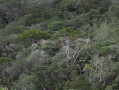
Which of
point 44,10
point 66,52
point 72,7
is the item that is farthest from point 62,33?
point 72,7

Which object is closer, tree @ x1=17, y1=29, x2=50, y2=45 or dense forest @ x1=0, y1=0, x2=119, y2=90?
dense forest @ x1=0, y1=0, x2=119, y2=90

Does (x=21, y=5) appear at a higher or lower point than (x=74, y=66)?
higher

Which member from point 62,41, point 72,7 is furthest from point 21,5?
point 62,41

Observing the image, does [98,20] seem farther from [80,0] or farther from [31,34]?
[31,34]

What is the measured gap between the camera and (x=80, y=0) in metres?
35.0

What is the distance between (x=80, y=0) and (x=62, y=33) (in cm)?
1536

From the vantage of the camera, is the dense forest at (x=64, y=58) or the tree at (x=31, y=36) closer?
the dense forest at (x=64, y=58)

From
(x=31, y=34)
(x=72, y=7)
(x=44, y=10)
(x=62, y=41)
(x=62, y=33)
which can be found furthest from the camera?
(x=72, y=7)

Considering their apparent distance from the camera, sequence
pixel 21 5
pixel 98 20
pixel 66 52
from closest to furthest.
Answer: pixel 66 52 < pixel 98 20 < pixel 21 5

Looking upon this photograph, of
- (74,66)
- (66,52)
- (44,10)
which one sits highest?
(44,10)

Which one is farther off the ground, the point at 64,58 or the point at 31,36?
the point at 31,36

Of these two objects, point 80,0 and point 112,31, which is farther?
point 80,0

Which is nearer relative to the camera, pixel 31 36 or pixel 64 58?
pixel 64 58

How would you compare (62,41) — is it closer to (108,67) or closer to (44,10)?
(108,67)
